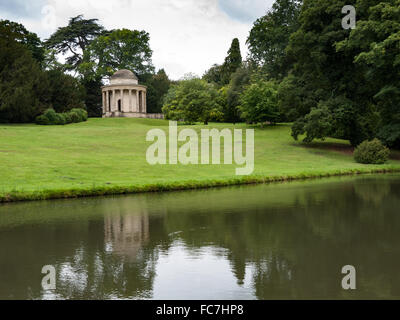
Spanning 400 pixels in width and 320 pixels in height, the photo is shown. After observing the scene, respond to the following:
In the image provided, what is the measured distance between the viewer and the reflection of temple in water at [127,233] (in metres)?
8.67

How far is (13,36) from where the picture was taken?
50844mm

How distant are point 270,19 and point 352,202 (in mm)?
48322

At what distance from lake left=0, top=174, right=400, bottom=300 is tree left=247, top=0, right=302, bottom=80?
41.9 metres

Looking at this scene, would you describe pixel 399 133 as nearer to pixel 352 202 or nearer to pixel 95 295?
pixel 352 202

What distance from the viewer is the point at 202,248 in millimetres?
8641

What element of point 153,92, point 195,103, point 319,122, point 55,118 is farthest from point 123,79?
point 319,122

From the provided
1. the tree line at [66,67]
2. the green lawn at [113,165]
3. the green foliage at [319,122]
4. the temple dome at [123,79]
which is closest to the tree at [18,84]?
the tree line at [66,67]

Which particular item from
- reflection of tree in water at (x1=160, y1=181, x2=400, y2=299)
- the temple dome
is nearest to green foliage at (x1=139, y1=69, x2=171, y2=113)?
the temple dome

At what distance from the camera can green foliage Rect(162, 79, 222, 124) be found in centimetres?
5512

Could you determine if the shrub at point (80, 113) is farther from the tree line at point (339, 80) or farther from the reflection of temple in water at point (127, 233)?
the reflection of temple in water at point (127, 233)

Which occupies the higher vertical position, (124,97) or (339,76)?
(124,97)

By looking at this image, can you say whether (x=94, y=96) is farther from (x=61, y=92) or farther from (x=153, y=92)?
(x=61, y=92)

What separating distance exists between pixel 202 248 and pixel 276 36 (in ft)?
160

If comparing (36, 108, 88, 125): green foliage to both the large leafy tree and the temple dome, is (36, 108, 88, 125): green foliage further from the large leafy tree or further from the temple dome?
the large leafy tree
